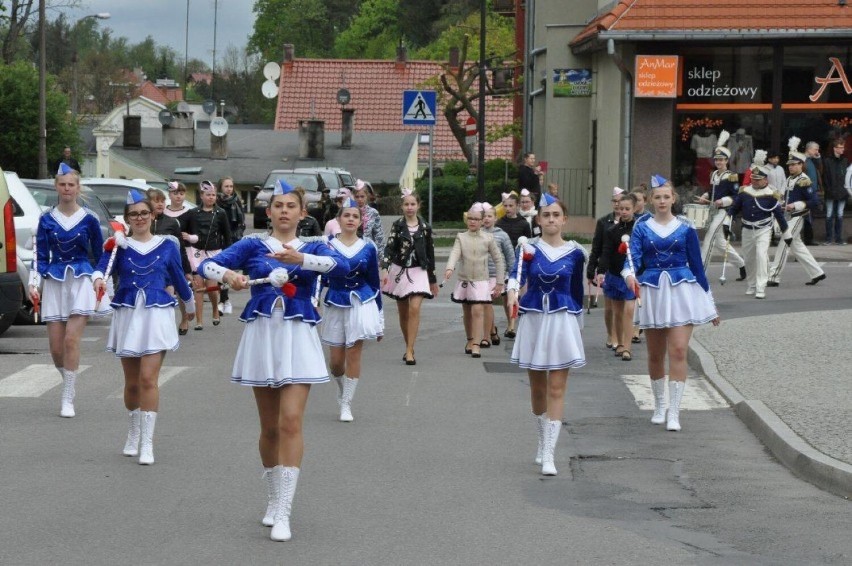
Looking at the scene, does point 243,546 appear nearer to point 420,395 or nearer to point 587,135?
point 420,395

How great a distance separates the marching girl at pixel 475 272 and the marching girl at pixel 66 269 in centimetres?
512

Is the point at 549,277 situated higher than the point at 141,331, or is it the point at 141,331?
the point at 549,277

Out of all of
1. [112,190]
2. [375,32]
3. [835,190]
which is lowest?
[112,190]

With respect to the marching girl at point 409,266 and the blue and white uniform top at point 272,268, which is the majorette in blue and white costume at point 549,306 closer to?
the blue and white uniform top at point 272,268

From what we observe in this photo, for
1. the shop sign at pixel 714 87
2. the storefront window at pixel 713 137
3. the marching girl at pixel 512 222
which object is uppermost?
the shop sign at pixel 714 87

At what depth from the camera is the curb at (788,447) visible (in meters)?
8.98

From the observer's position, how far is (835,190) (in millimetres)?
28766

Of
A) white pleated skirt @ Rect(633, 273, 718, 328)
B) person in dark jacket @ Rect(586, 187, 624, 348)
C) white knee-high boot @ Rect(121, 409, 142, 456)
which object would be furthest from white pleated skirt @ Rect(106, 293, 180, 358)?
person in dark jacket @ Rect(586, 187, 624, 348)

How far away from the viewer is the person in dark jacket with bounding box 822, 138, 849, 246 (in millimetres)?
28625

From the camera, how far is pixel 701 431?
1142 centimetres

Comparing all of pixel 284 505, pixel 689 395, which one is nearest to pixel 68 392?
pixel 284 505

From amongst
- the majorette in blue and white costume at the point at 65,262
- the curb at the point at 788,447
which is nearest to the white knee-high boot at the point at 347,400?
the majorette in blue and white costume at the point at 65,262

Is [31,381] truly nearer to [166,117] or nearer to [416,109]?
[416,109]

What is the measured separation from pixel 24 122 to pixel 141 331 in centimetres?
3584
